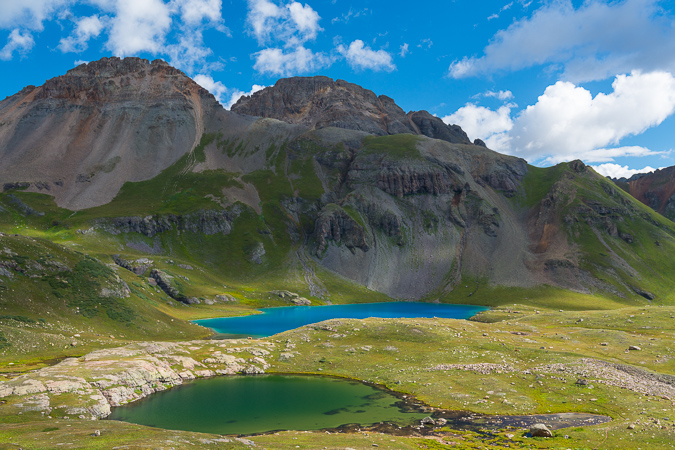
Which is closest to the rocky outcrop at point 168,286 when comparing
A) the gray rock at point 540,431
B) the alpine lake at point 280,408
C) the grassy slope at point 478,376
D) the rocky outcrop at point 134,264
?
the rocky outcrop at point 134,264

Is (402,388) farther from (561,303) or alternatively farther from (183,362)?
(561,303)

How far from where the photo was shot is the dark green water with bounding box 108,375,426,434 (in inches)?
1571

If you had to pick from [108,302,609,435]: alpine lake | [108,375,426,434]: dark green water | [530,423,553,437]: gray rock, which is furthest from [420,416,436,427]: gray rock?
[530,423,553,437]: gray rock

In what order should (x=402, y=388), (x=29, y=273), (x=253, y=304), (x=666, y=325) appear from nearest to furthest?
(x=402, y=388) < (x=29, y=273) < (x=666, y=325) < (x=253, y=304)

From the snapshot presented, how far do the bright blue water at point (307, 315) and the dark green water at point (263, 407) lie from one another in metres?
46.1

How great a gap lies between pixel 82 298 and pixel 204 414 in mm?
49338

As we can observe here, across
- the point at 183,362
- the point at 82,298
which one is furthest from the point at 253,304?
the point at 183,362

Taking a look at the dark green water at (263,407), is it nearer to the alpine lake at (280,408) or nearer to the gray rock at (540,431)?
the alpine lake at (280,408)

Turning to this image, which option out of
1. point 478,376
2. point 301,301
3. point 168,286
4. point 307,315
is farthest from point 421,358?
point 301,301

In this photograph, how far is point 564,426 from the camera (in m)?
36.9

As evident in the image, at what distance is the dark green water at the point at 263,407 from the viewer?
39.9m

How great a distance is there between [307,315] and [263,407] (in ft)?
332

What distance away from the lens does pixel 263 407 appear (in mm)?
45625

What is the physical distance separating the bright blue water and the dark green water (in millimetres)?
46129
